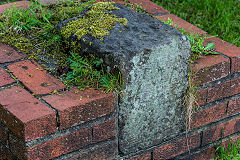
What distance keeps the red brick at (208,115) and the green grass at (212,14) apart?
1.11m

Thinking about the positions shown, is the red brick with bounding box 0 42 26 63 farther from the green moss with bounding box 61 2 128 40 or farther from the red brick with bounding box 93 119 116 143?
the red brick with bounding box 93 119 116 143

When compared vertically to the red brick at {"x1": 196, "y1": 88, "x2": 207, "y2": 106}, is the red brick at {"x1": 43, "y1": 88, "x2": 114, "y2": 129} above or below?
above

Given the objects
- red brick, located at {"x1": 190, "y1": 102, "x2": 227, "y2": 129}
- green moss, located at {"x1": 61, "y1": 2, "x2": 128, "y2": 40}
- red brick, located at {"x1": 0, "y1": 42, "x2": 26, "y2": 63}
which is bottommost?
red brick, located at {"x1": 190, "y1": 102, "x2": 227, "y2": 129}

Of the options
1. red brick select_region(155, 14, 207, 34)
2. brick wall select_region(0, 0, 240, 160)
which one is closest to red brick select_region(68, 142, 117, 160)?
brick wall select_region(0, 0, 240, 160)

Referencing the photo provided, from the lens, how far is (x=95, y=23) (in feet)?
6.32

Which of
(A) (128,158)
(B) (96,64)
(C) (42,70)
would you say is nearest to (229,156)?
(A) (128,158)

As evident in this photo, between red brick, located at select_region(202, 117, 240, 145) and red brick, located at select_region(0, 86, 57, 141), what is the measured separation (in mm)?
1077

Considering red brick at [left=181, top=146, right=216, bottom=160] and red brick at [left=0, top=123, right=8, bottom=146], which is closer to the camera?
red brick at [left=0, top=123, right=8, bottom=146]

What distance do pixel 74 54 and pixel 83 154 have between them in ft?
1.73

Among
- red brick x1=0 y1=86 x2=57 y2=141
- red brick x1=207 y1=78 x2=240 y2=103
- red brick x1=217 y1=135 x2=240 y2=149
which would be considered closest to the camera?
red brick x1=0 y1=86 x2=57 y2=141

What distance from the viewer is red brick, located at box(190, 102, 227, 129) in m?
2.10

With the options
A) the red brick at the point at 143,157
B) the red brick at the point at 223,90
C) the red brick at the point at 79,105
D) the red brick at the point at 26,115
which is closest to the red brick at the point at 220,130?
the red brick at the point at 223,90

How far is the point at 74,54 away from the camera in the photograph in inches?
73.7

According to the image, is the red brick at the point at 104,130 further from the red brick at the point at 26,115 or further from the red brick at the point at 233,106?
the red brick at the point at 233,106
